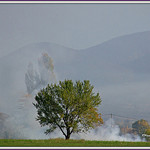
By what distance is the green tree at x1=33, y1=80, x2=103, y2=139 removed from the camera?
36.2m

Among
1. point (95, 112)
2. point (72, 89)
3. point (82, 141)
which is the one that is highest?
point (72, 89)

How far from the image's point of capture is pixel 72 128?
36.4 metres

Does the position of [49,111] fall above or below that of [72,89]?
below

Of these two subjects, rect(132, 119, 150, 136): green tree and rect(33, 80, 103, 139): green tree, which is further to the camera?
rect(132, 119, 150, 136): green tree

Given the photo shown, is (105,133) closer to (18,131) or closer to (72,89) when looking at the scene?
(72,89)

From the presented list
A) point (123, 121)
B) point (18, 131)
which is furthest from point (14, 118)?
point (123, 121)

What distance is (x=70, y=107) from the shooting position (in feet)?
119

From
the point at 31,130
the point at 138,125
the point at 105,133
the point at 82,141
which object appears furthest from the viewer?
the point at 138,125

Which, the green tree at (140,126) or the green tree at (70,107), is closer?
the green tree at (70,107)

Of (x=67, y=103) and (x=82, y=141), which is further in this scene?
(x=67, y=103)

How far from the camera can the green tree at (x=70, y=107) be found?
1424 inches

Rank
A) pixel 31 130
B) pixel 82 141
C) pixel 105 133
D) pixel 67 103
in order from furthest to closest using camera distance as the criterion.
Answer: pixel 31 130 → pixel 105 133 → pixel 67 103 → pixel 82 141

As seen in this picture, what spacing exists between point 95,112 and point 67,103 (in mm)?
3494

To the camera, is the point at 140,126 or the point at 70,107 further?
the point at 140,126
